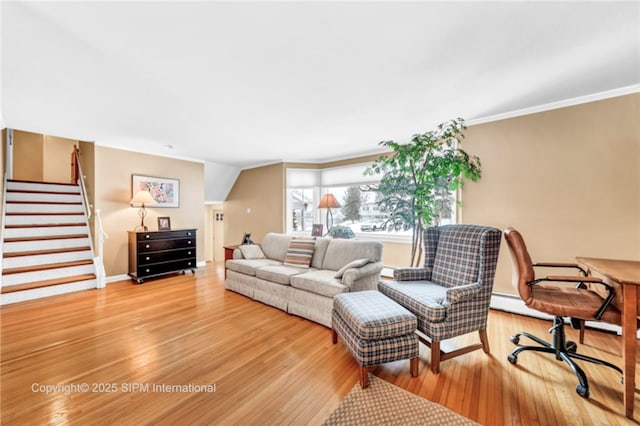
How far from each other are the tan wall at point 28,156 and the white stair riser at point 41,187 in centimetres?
115

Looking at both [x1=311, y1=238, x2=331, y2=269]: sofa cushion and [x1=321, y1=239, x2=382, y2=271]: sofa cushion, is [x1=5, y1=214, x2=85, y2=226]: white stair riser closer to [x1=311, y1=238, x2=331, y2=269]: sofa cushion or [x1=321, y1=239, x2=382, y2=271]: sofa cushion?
[x1=311, y1=238, x2=331, y2=269]: sofa cushion

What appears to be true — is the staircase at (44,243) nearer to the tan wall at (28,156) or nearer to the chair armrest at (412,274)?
the tan wall at (28,156)

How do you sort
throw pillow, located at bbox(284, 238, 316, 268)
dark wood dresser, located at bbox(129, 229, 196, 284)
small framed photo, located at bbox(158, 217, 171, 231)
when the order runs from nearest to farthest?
throw pillow, located at bbox(284, 238, 316, 268)
dark wood dresser, located at bbox(129, 229, 196, 284)
small framed photo, located at bbox(158, 217, 171, 231)

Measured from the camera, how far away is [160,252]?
4.50 metres

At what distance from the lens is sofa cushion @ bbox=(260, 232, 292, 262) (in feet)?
12.7

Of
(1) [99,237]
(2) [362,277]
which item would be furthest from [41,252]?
(2) [362,277]

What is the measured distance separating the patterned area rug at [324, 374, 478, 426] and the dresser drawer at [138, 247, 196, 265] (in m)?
4.19

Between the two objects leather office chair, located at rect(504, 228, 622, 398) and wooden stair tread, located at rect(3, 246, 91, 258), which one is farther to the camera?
wooden stair tread, located at rect(3, 246, 91, 258)

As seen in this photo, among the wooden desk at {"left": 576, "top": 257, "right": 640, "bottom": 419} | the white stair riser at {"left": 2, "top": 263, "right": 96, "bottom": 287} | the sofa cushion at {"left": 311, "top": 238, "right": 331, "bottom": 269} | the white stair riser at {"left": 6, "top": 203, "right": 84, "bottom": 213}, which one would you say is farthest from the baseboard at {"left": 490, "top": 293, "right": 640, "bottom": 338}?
the white stair riser at {"left": 6, "top": 203, "right": 84, "bottom": 213}

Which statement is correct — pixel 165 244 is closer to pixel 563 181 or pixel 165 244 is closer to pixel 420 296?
pixel 420 296

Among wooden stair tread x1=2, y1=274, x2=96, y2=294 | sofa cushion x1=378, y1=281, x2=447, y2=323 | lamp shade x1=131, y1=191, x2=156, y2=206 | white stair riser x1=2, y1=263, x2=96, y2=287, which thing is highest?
lamp shade x1=131, y1=191, x2=156, y2=206

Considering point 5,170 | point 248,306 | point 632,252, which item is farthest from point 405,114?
point 5,170

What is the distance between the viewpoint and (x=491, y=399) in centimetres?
161

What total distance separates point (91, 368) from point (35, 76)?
2.49 m
